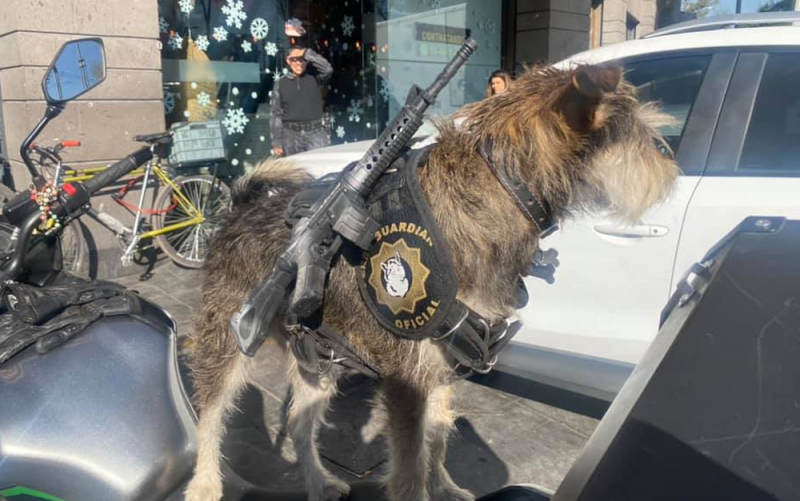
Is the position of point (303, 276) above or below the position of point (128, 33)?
below

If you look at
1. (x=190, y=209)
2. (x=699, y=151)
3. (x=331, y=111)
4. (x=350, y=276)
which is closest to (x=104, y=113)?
(x=190, y=209)

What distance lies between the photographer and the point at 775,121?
3.09 m

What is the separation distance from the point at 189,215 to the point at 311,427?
4623 mm

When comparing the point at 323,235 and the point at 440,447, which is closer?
the point at 323,235

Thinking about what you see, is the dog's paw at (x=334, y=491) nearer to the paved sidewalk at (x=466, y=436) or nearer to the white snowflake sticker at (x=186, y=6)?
the paved sidewalk at (x=466, y=436)

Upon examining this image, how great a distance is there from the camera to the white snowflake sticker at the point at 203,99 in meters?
8.42

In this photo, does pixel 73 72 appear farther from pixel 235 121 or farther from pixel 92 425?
pixel 235 121

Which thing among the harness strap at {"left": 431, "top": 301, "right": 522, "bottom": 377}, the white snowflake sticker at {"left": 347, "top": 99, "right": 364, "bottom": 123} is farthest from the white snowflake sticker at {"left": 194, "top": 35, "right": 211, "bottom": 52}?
the harness strap at {"left": 431, "top": 301, "right": 522, "bottom": 377}

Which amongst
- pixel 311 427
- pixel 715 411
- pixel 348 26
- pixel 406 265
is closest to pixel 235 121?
pixel 348 26

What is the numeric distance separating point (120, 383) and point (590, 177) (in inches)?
Answer: 63.7

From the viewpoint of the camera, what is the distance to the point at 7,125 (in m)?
6.47

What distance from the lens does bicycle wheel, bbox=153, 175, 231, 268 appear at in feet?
22.3

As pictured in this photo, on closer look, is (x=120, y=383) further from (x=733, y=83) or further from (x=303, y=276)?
(x=733, y=83)

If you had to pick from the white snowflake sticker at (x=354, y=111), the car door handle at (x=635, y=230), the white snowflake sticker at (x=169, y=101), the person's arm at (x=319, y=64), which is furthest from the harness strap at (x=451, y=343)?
the white snowflake sticker at (x=354, y=111)
